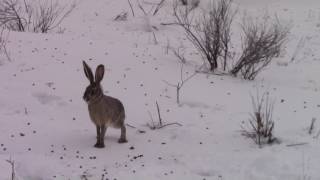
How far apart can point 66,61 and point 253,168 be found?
11.5 feet

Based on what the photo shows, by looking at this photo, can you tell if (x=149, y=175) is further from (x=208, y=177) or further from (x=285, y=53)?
(x=285, y=53)

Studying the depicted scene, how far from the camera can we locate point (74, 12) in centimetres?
1263

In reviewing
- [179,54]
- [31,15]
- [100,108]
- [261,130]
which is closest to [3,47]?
[179,54]

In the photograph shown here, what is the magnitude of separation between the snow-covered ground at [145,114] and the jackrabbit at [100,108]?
195 millimetres

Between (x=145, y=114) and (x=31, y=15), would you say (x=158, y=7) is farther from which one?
(x=145, y=114)

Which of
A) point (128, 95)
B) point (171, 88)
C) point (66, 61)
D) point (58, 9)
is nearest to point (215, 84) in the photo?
point (171, 88)

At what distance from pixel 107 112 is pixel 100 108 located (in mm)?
82

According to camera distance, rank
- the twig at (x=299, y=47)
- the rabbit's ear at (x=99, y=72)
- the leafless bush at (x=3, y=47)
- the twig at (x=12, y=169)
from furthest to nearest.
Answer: the twig at (x=299, y=47) < the leafless bush at (x=3, y=47) < the rabbit's ear at (x=99, y=72) < the twig at (x=12, y=169)

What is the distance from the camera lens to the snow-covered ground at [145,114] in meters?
5.46

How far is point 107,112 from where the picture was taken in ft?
19.0

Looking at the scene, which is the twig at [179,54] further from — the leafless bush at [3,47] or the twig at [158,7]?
the twig at [158,7]

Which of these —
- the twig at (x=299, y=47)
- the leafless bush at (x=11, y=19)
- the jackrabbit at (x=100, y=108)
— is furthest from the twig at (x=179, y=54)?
the jackrabbit at (x=100, y=108)

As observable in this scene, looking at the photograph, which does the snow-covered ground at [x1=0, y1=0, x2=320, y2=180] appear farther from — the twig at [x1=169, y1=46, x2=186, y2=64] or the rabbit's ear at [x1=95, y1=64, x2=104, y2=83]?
the rabbit's ear at [x1=95, y1=64, x2=104, y2=83]

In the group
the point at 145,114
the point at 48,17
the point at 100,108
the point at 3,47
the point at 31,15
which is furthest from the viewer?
the point at 31,15
